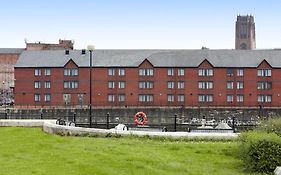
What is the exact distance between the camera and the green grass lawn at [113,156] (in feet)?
56.6

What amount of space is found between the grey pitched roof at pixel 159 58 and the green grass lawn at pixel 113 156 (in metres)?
60.7

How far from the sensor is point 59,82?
85.3 meters

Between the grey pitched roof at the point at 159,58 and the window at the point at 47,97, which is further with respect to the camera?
the grey pitched roof at the point at 159,58

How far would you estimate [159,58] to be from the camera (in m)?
86.5

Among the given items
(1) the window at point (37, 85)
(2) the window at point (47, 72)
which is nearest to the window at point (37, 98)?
(1) the window at point (37, 85)

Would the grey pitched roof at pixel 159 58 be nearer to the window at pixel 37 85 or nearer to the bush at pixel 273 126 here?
the window at pixel 37 85

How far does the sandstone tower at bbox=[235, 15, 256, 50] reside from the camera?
18439 centimetres

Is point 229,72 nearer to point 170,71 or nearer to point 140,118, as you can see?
point 170,71

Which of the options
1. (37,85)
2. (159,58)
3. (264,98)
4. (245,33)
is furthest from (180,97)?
(245,33)

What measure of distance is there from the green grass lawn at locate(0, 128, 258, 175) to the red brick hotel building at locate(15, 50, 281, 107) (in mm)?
58878

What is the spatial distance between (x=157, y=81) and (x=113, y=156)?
2568 inches

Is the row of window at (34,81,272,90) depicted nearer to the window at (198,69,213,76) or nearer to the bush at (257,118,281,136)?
the window at (198,69,213,76)

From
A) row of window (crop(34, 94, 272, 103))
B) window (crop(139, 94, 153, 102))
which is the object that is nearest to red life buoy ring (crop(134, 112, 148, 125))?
window (crop(139, 94, 153, 102))

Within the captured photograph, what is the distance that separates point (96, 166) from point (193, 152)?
539cm
